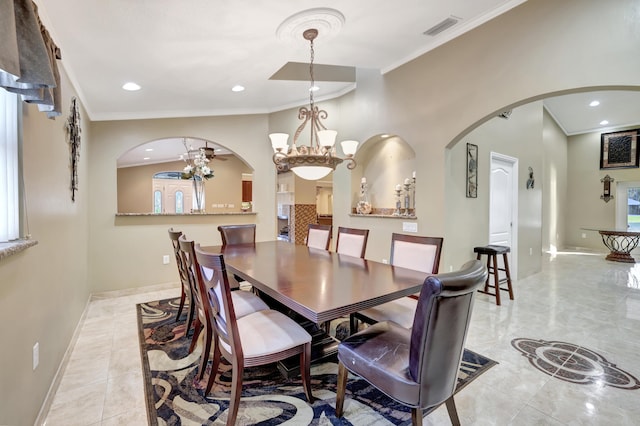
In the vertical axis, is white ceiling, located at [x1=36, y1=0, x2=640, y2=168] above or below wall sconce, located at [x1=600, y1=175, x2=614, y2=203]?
above

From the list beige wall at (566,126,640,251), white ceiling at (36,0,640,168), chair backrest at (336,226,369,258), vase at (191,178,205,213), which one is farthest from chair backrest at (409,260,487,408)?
beige wall at (566,126,640,251)

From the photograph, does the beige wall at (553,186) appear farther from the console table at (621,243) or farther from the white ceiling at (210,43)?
the white ceiling at (210,43)

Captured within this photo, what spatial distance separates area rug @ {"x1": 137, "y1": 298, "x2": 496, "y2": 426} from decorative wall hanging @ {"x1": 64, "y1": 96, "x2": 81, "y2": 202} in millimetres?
1787

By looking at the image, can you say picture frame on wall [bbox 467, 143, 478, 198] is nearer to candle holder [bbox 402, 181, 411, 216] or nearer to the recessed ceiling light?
candle holder [bbox 402, 181, 411, 216]

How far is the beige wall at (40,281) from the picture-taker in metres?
1.38

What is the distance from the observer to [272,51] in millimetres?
2971

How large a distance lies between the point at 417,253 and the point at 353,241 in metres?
0.77

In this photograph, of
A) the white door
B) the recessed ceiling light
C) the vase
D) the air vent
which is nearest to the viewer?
the air vent

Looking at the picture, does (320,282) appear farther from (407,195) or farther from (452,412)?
(407,195)

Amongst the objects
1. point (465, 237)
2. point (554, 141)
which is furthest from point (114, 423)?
point (554, 141)

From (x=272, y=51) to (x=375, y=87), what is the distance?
1.74m

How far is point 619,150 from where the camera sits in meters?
7.58

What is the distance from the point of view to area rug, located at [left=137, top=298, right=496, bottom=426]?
171 cm

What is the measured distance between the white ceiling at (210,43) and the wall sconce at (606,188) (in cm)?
776
